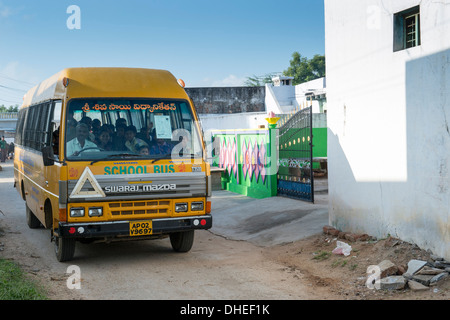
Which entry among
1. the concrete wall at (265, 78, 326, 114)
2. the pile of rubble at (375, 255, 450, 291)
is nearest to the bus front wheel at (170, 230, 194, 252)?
the pile of rubble at (375, 255, 450, 291)

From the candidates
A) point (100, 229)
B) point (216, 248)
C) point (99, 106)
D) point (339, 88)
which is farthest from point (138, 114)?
point (339, 88)

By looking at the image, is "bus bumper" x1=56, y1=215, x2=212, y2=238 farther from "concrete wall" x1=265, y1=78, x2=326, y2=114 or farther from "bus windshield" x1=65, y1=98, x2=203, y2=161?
"concrete wall" x1=265, y1=78, x2=326, y2=114

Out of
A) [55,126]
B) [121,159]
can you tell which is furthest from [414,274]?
[55,126]

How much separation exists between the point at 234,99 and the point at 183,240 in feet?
87.5

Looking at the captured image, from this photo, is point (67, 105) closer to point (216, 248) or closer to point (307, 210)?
point (216, 248)

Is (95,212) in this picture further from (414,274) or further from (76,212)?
(414,274)

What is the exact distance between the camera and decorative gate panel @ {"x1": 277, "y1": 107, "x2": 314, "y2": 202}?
11766 mm

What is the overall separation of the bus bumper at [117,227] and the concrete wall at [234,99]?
2660cm

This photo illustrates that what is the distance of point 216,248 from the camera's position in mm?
9234

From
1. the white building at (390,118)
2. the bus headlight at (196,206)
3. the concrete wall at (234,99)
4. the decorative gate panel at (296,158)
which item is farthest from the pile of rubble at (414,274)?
the concrete wall at (234,99)

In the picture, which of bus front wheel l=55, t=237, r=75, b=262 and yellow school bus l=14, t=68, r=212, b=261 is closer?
yellow school bus l=14, t=68, r=212, b=261

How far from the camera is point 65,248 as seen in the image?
781 centimetres

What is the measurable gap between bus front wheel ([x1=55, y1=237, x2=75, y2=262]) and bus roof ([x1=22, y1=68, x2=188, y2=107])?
6.66 ft

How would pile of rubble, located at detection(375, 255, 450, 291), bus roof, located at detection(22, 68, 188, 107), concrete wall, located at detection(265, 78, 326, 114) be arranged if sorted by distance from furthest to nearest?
1. concrete wall, located at detection(265, 78, 326, 114)
2. bus roof, located at detection(22, 68, 188, 107)
3. pile of rubble, located at detection(375, 255, 450, 291)
